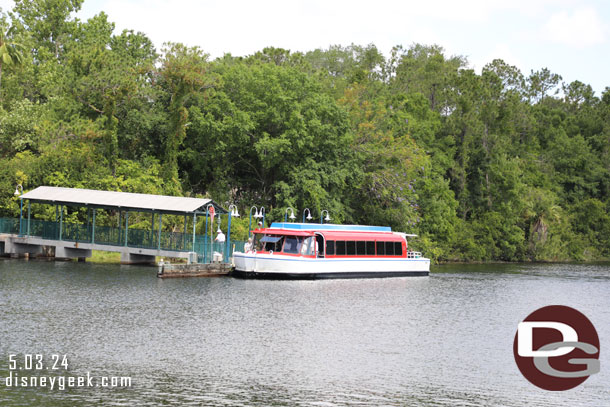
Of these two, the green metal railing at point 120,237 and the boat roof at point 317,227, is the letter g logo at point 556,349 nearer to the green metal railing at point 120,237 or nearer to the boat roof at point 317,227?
the boat roof at point 317,227

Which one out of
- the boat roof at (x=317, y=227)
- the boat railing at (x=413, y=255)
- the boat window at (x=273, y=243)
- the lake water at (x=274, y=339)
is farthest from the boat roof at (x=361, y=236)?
the lake water at (x=274, y=339)

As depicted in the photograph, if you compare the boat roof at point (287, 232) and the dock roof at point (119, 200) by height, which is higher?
the dock roof at point (119, 200)

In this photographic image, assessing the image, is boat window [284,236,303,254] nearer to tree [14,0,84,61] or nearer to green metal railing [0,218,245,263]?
green metal railing [0,218,245,263]

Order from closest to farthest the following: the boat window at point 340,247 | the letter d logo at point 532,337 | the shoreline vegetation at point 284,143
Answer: the letter d logo at point 532,337
the boat window at point 340,247
the shoreline vegetation at point 284,143

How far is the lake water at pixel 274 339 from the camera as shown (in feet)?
61.7

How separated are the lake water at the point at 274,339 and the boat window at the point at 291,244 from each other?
2570 millimetres

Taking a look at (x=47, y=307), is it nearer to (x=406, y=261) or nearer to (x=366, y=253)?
(x=366, y=253)

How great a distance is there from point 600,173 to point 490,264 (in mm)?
25427

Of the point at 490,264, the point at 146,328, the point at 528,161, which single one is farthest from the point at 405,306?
the point at 528,161

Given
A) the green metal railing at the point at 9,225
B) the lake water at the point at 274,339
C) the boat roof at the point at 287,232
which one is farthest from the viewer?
the green metal railing at the point at 9,225

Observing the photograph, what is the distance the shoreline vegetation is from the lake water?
16117 millimetres

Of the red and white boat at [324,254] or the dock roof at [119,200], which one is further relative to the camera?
the dock roof at [119,200]

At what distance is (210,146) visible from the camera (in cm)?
6134

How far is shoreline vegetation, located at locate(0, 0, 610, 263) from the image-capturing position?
58.8 metres
